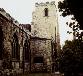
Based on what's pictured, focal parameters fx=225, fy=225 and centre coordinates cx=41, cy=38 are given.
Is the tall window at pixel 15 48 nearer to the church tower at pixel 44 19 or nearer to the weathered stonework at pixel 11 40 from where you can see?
the weathered stonework at pixel 11 40

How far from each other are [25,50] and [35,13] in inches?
461

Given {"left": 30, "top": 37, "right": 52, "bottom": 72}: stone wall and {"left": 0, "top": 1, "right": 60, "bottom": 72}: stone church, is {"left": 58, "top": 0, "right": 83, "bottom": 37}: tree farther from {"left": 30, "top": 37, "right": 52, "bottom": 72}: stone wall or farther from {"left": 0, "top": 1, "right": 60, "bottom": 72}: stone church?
{"left": 30, "top": 37, "right": 52, "bottom": 72}: stone wall

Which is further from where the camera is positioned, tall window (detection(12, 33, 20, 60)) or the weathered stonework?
tall window (detection(12, 33, 20, 60))

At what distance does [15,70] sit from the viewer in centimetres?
2073

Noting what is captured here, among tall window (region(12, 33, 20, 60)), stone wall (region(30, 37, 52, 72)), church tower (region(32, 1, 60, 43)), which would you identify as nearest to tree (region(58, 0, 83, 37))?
tall window (region(12, 33, 20, 60))

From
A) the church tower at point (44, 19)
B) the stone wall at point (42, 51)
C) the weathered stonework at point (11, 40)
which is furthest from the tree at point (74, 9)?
the church tower at point (44, 19)

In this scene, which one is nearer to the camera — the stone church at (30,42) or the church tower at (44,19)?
the stone church at (30,42)

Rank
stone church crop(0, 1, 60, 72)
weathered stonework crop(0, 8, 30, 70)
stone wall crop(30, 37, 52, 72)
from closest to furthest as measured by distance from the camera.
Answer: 1. weathered stonework crop(0, 8, 30, 70)
2. stone church crop(0, 1, 60, 72)
3. stone wall crop(30, 37, 52, 72)

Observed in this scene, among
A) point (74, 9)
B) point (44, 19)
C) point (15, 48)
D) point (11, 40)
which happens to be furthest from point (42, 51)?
point (74, 9)

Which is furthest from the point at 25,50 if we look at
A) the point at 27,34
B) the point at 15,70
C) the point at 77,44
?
the point at 77,44

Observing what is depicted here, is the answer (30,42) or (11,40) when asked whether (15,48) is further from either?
(30,42)

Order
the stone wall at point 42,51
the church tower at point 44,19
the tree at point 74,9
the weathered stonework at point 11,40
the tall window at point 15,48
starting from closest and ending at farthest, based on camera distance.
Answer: the tree at point 74,9 < the weathered stonework at point 11,40 < the tall window at point 15,48 < the stone wall at point 42,51 < the church tower at point 44,19

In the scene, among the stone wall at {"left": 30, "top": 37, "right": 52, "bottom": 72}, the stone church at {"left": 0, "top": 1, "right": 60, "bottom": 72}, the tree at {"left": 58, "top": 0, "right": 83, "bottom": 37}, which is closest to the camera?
the tree at {"left": 58, "top": 0, "right": 83, "bottom": 37}

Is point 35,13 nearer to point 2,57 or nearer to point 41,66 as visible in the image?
point 41,66
